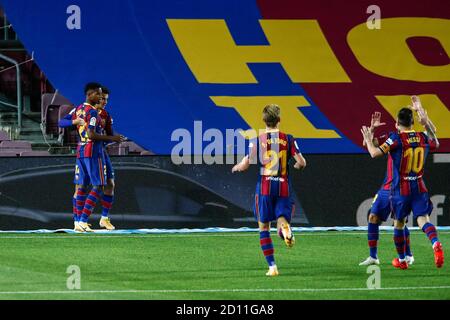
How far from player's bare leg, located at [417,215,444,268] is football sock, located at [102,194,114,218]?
568cm

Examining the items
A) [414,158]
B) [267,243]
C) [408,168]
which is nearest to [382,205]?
[408,168]

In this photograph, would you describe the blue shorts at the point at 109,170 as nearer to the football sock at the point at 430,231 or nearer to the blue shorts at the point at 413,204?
the blue shorts at the point at 413,204

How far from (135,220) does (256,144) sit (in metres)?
5.87

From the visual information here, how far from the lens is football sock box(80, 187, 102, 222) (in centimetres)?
1662

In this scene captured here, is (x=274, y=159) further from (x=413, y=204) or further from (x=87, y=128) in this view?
(x=87, y=128)

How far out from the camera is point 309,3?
1844 cm

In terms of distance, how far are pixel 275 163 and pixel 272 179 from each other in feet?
0.57

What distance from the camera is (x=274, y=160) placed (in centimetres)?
1208

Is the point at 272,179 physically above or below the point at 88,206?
below

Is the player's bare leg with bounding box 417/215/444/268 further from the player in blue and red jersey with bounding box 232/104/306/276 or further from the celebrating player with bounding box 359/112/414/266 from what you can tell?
the player in blue and red jersey with bounding box 232/104/306/276

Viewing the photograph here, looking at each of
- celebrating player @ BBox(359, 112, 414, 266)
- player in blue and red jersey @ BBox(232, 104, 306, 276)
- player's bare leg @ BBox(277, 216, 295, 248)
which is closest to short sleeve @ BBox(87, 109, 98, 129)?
player in blue and red jersey @ BBox(232, 104, 306, 276)

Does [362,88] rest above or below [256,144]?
above
